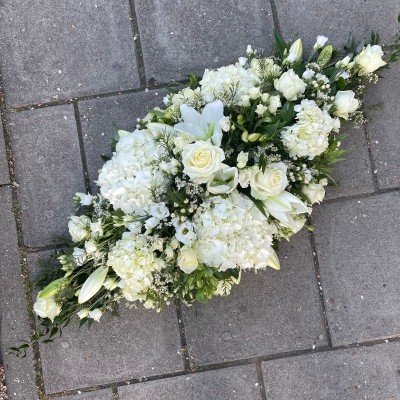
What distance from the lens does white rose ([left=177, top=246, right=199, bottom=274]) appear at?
1856mm

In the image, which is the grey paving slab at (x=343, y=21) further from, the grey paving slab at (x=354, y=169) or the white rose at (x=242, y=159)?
A: the white rose at (x=242, y=159)

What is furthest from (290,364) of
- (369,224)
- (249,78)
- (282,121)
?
(249,78)

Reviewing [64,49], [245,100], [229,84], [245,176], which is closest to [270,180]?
[245,176]

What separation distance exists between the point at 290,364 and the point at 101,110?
1.41 meters

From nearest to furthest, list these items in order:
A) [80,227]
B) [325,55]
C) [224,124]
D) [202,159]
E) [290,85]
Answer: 1. [202,159]
2. [224,124]
3. [290,85]
4. [80,227]
5. [325,55]

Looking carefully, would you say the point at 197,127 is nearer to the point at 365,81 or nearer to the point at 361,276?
the point at 365,81

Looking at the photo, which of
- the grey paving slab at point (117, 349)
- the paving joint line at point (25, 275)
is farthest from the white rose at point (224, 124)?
the paving joint line at point (25, 275)

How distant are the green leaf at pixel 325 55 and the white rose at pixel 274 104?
0.39 metres

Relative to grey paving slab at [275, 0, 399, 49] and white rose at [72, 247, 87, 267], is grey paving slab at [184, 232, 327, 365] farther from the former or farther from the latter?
grey paving slab at [275, 0, 399, 49]

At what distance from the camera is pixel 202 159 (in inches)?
67.9

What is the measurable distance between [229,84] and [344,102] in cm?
47

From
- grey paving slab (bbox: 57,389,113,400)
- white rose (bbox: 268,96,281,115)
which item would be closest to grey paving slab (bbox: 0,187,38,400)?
grey paving slab (bbox: 57,389,113,400)

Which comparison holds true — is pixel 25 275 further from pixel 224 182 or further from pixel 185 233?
pixel 224 182

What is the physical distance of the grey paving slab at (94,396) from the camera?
237 cm
